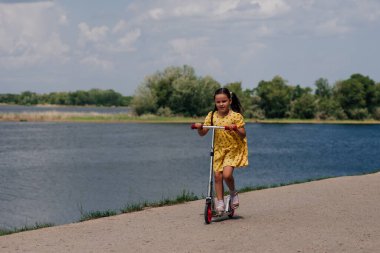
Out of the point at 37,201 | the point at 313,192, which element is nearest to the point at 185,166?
the point at 37,201

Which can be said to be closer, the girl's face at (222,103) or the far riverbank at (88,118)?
the girl's face at (222,103)

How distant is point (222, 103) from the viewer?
9234 millimetres

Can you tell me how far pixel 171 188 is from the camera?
2450cm

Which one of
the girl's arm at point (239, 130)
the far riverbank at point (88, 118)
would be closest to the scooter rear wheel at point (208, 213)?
the girl's arm at point (239, 130)

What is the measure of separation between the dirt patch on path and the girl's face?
1.65m

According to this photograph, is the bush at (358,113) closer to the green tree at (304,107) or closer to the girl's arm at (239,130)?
the green tree at (304,107)

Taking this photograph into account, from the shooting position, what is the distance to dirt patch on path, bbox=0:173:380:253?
7.34 meters

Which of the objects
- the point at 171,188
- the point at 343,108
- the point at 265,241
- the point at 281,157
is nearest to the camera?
the point at 265,241

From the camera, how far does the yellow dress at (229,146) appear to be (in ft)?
30.2

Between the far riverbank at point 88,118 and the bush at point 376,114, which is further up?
the bush at point 376,114

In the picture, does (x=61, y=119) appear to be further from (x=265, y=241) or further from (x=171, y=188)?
(x=265, y=241)

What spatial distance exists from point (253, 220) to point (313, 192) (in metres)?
3.48

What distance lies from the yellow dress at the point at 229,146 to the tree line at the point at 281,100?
296ft

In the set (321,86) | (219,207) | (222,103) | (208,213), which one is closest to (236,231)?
(208,213)
